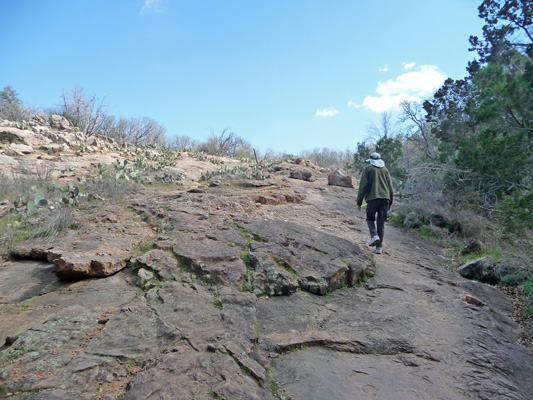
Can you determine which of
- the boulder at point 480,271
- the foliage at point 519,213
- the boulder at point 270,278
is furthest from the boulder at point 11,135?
the foliage at point 519,213

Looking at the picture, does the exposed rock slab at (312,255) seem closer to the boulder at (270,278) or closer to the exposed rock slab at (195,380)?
the boulder at (270,278)

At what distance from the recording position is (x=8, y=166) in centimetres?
1001

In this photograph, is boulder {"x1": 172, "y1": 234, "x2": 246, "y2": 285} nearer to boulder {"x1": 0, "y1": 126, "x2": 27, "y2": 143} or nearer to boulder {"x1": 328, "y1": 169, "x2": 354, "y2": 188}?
boulder {"x1": 328, "y1": 169, "x2": 354, "y2": 188}

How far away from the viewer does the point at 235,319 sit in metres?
3.36

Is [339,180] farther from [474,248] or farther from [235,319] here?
[235,319]

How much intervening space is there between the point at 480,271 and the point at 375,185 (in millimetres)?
2591

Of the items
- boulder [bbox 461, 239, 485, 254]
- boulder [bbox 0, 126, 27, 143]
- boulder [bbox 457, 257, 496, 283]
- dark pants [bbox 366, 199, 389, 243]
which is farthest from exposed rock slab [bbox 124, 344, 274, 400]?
boulder [bbox 0, 126, 27, 143]

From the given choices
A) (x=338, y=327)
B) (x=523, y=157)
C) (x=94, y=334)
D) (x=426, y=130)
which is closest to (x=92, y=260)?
(x=94, y=334)

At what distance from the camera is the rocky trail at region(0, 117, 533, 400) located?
2527 millimetres

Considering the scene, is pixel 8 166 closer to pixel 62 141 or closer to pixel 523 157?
pixel 62 141

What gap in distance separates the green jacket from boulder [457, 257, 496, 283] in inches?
81.3

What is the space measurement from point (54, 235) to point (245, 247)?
9.07 ft

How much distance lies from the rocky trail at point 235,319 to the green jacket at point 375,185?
1.03 m

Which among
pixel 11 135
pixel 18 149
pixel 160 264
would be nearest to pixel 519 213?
pixel 160 264
